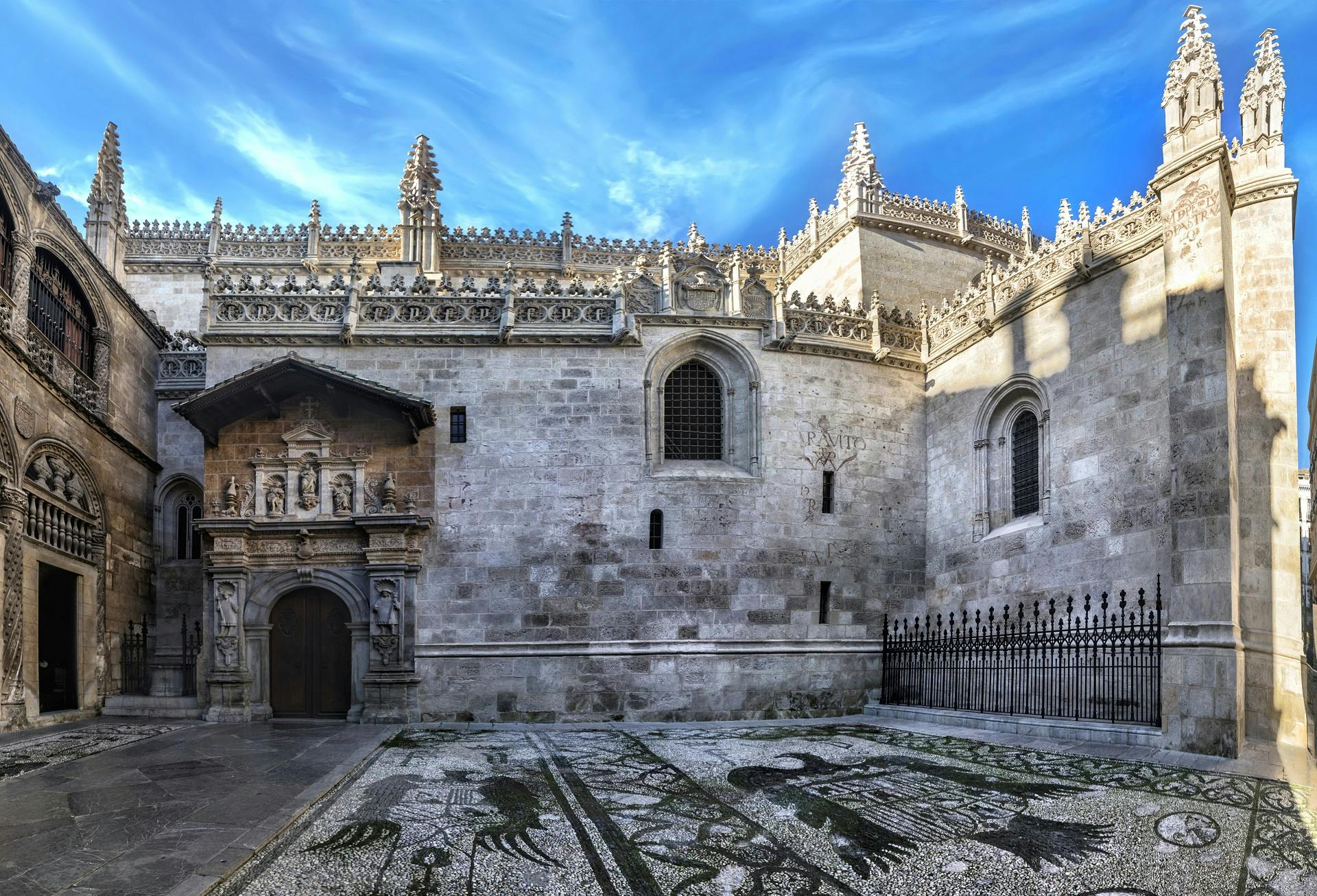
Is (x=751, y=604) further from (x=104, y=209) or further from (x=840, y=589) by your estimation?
(x=104, y=209)

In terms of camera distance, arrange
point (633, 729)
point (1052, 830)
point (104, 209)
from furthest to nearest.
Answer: point (104, 209) < point (633, 729) < point (1052, 830)

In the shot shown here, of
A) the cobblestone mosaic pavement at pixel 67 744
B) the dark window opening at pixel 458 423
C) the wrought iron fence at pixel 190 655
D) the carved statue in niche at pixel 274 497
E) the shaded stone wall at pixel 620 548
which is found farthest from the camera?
the wrought iron fence at pixel 190 655

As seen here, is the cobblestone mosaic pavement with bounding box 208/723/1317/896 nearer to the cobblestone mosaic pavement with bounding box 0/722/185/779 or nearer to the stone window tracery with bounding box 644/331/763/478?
the cobblestone mosaic pavement with bounding box 0/722/185/779

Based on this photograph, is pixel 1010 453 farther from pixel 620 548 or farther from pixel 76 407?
pixel 76 407

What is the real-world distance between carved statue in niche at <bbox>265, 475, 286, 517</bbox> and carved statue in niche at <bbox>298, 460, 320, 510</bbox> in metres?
0.32

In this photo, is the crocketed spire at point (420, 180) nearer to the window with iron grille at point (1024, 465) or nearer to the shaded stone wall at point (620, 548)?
the shaded stone wall at point (620, 548)

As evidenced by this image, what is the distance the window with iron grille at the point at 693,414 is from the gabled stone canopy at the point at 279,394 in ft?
15.4

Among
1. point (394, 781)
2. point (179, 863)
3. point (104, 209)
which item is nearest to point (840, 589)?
point (394, 781)

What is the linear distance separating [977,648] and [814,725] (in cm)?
306

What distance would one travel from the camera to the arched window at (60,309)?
672 inches

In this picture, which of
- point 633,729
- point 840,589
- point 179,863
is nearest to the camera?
point 179,863

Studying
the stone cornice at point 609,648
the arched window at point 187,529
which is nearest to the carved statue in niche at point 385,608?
the stone cornice at point 609,648

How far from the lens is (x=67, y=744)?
12977 millimetres

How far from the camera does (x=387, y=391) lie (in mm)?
16906
